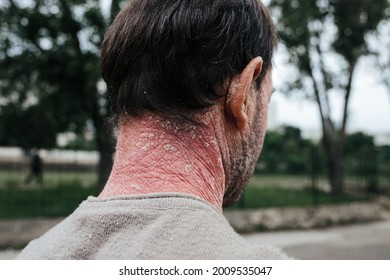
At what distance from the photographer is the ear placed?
0.99 metres

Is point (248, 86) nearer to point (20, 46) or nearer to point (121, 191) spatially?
point (121, 191)

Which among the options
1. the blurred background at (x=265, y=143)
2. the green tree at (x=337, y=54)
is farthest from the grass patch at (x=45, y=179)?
the green tree at (x=337, y=54)

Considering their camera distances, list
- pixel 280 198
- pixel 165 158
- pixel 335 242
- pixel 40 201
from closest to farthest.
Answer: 1. pixel 165 158
2. pixel 335 242
3. pixel 40 201
4. pixel 280 198

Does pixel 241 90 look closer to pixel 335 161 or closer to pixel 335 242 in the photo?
pixel 335 242

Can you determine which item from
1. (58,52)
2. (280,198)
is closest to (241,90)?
(58,52)

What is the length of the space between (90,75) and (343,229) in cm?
670

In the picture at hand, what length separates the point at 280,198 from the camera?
11.1m

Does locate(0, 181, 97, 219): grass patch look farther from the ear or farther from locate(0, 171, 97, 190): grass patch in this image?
the ear

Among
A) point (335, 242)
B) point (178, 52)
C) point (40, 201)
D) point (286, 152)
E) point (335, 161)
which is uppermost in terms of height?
point (178, 52)

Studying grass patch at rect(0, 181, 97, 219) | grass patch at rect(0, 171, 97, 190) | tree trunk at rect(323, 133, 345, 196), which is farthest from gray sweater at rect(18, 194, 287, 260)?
tree trunk at rect(323, 133, 345, 196)

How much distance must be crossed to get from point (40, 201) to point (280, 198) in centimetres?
540

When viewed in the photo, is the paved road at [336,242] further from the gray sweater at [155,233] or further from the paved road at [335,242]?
the gray sweater at [155,233]

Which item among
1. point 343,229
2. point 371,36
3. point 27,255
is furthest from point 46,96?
point 27,255
